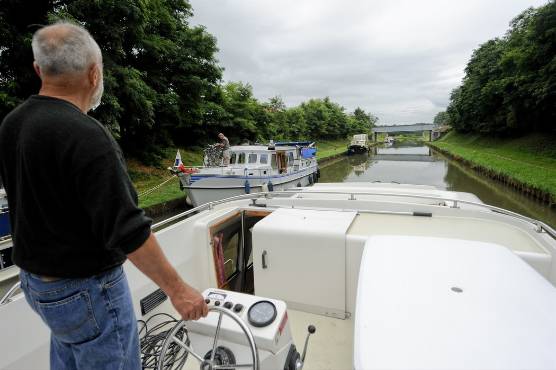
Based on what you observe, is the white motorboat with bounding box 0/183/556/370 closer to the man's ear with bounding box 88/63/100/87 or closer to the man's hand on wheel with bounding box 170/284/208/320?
the man's hand on wheel with bounding box 170/284/208/320

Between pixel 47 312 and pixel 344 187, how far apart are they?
4.78 m

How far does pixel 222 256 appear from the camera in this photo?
3.85 m

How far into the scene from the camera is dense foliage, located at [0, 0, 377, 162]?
10305 millimetres

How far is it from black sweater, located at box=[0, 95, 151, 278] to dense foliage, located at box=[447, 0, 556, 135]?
1042 inches

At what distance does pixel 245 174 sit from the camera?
12.0 metres

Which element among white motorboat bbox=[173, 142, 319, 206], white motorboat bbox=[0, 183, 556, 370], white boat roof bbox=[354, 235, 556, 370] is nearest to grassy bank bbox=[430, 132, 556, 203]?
white motorboat bbox=[173, 142, 319, 206]

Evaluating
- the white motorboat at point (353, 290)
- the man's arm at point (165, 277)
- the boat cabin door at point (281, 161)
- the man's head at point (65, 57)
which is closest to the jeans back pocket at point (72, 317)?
the man's arm at point (165, 277)

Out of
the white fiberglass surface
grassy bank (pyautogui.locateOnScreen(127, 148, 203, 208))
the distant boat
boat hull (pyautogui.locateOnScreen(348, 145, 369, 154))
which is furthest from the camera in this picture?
the distant boat

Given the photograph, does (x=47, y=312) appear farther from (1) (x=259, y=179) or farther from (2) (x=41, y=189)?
(1) (x=259, y=179)

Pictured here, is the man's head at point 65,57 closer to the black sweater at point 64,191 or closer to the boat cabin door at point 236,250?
the black sweater at point 64,191

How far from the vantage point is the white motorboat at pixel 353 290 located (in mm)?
1326

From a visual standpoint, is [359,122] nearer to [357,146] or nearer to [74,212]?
[357,146]

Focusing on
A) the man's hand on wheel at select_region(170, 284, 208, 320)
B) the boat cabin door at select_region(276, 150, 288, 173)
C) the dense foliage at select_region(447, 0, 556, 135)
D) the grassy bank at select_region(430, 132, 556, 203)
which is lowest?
the grassy bank at select_region(430, 132, 556, 203)

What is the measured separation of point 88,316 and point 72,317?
58 mm
